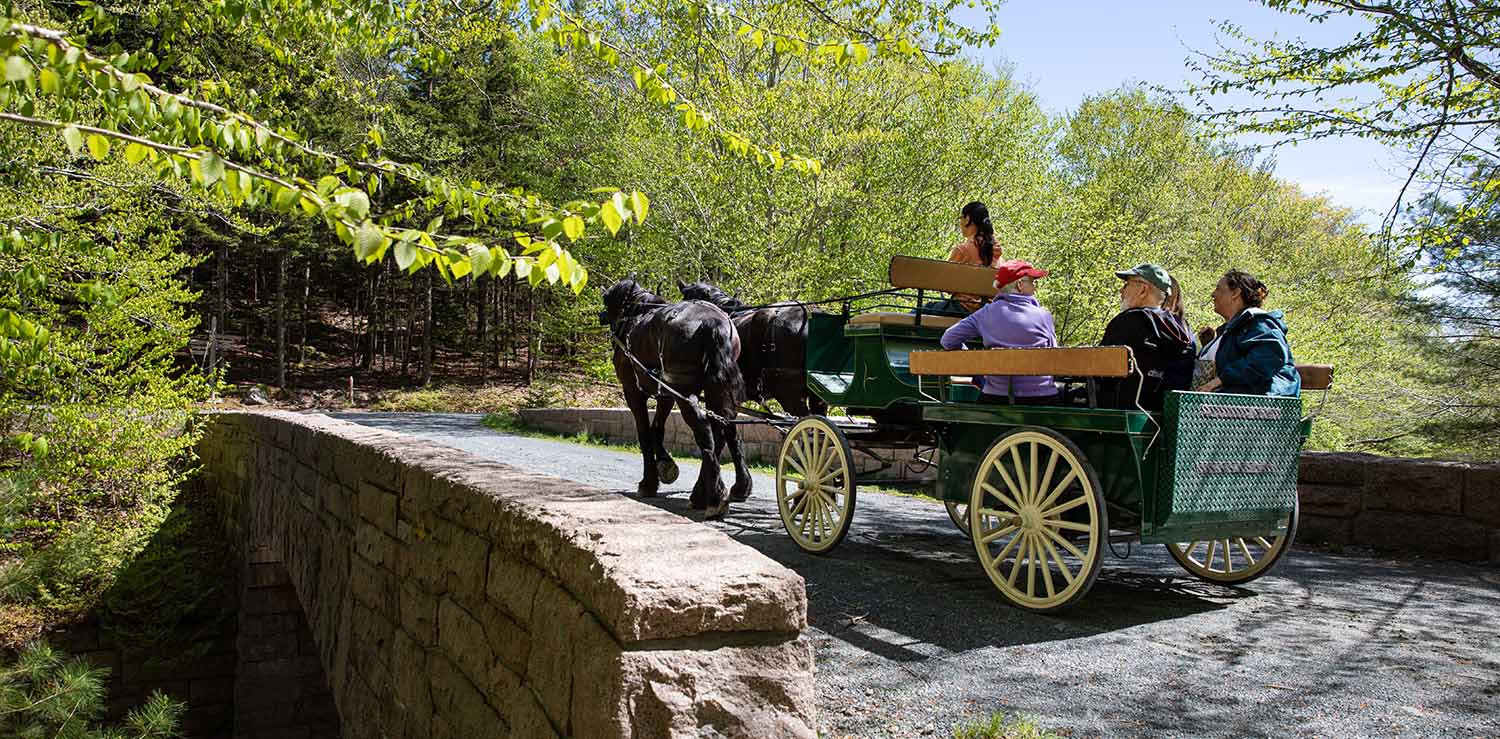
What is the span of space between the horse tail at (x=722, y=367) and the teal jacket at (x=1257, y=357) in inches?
155

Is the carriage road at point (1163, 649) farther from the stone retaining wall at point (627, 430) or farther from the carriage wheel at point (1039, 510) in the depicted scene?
the stone retaining wall at point (627, 430)

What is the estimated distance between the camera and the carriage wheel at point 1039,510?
168 inches

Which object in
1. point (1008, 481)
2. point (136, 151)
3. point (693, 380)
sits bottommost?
point (1008, 481)

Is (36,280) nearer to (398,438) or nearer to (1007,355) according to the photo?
(398,438)

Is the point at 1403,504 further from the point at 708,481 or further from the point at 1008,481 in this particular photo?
the point at 708,481

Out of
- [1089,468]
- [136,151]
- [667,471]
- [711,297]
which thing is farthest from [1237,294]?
[667,471]

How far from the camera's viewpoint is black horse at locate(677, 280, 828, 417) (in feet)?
26.8

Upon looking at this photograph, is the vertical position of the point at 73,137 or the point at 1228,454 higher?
the point at 73,137

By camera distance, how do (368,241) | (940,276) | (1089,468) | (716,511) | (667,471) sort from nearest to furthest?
1. (368,241)
2. (1089,468)
3. (940,276)
4. (716,511)
5. (667,471)

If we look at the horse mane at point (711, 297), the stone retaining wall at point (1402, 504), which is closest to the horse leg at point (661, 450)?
the horse mane at point (711, 297)

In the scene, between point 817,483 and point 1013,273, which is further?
point 817,483

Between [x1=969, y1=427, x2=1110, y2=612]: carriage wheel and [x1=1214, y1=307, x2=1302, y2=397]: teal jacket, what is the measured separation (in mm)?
1118

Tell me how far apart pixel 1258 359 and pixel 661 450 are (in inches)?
212

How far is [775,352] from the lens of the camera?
8250 millimetres
